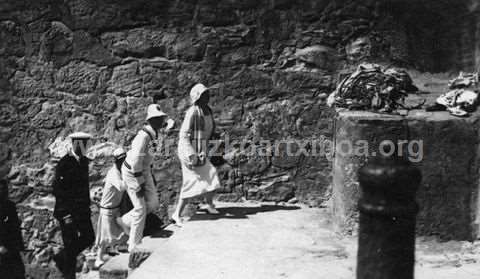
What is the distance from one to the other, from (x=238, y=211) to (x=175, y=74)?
1793 millimetres

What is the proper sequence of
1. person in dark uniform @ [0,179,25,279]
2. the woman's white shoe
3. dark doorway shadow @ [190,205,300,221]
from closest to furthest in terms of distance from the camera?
person in dark uniform @ [0,179,25,279] → dark doorway shadow @ [190,205,300,221] → the woman's white shoe

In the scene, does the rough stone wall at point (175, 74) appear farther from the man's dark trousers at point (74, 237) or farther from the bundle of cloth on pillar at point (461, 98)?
the bundle of cloth on pillar at point (461, 98)

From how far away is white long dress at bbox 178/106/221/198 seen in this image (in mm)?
5461

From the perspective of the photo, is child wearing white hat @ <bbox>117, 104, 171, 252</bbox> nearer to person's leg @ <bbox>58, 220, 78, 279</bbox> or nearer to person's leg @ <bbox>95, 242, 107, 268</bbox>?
person's leg @ <bbox>95, 242, 107, 268</bbox>

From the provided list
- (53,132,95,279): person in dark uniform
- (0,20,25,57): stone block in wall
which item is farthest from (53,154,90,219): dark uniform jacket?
(0,20,25,57): stone block in wall

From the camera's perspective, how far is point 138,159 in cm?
530

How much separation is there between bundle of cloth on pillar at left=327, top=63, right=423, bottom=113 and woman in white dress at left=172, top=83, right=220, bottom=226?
1297mm

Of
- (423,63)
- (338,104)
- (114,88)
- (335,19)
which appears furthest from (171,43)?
(423,63)

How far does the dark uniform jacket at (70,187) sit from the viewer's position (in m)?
5.79

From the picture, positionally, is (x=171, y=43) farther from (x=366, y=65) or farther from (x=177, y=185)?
(x=366, y=65)

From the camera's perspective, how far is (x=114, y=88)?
22.0ft

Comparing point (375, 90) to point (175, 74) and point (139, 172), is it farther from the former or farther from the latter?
point (175, 74)

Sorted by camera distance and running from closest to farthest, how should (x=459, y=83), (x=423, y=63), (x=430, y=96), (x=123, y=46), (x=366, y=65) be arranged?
(x=459, y=83) < (x=430, y=96) < (x=366, y=65) < (x=423, y=63) < (x=123, y=46)

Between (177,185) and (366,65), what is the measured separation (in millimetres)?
2534
